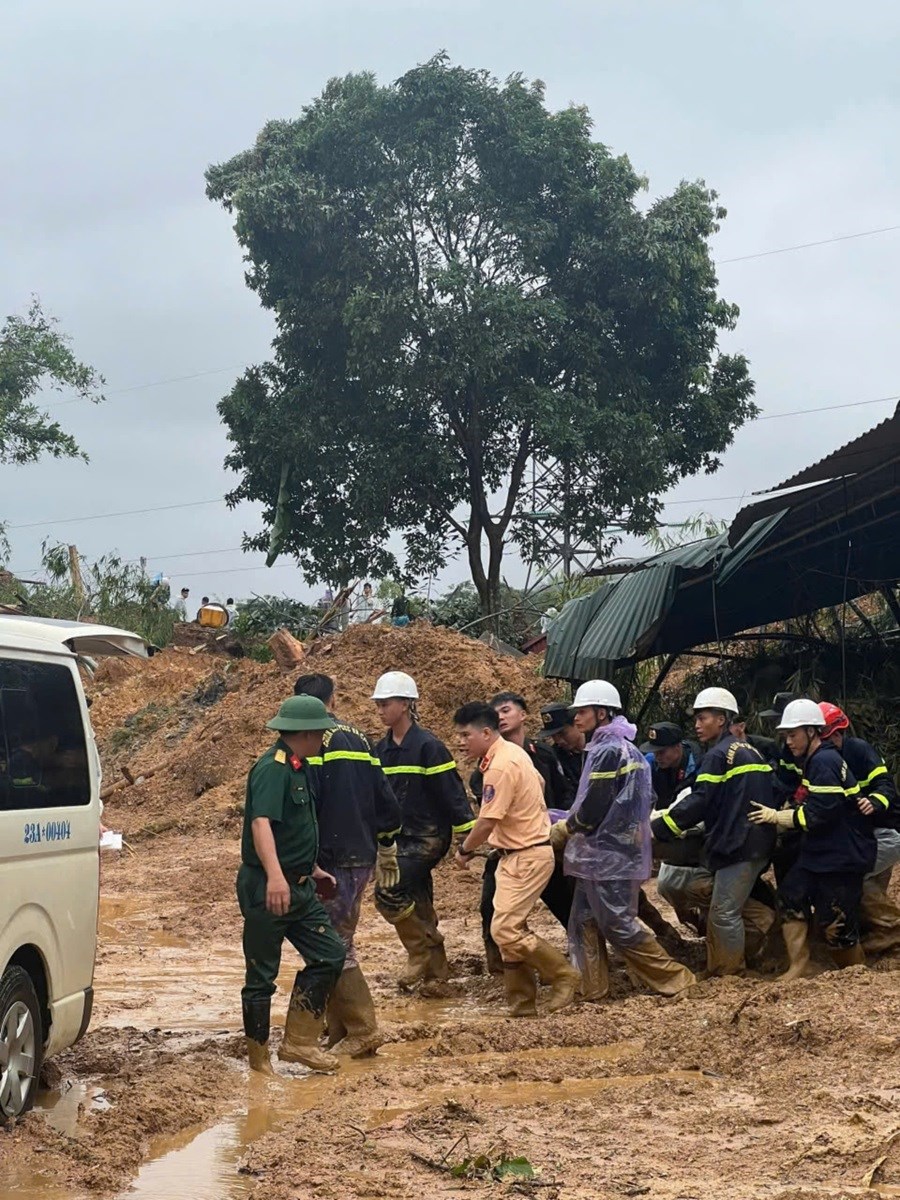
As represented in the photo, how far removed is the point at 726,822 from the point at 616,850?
750mm

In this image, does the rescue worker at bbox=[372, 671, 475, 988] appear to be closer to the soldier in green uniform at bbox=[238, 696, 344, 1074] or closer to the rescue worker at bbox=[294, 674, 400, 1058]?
the rescue worker at bbox=[294, 674, 400, 1058]

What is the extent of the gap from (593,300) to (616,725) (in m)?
19.8

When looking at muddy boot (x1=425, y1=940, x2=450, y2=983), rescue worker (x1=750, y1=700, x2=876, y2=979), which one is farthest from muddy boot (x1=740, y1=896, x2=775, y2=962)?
muddy boot (x1=425, y1=940, x2=450, y2=983)

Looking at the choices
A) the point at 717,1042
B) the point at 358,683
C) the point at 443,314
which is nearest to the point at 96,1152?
the point at 717,1042

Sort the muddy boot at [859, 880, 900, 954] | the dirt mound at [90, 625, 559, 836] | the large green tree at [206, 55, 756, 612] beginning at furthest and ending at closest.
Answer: the large green tree at [206, 55, 756, 612]
the dirt mound at [90, 625, 559, 836]
the muddy boot at [859, 880, 900, 954]

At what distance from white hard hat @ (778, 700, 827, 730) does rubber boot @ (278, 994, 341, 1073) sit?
3.58 metres

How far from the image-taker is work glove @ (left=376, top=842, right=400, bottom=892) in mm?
8297

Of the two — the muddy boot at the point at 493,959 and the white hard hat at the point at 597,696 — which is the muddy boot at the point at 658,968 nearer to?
the muddy boot at the point at 493,959

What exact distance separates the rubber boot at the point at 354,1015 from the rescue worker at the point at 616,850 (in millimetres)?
1754

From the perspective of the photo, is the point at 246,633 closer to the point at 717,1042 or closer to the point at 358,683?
the point at 358,683

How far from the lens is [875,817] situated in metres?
8.92

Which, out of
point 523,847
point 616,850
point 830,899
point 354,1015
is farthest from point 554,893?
point 354,1015

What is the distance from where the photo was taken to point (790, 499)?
12266mm

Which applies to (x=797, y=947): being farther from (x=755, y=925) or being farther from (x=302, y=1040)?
(x=302, y=1040)
